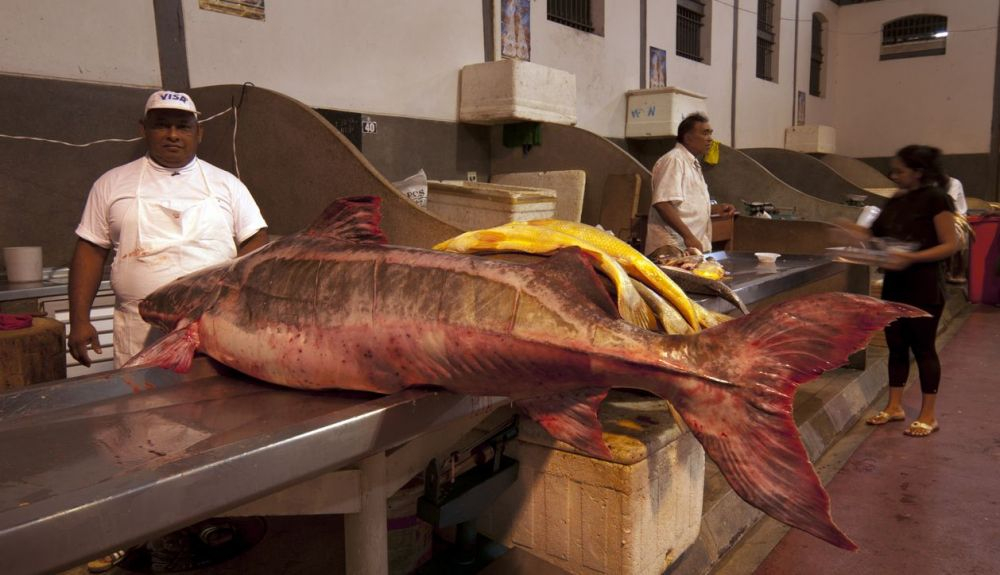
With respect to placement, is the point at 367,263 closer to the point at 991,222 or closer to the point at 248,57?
the point at 248,57

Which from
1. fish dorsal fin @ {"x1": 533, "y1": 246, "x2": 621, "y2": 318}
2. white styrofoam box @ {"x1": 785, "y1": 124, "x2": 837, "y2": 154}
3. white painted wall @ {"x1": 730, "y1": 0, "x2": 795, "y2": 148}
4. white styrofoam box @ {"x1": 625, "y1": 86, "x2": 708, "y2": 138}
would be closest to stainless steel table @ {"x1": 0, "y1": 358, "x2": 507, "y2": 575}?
fish dorsal fin @ {"x1": 533, "y1": 246, "x2": 621, "y2": 318}

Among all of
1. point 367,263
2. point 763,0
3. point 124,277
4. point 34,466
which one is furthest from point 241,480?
point 763,0

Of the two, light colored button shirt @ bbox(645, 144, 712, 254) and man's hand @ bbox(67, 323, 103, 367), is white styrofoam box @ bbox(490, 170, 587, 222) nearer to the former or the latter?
light colored button shirt @ bbox(645, 144, 712, 254)

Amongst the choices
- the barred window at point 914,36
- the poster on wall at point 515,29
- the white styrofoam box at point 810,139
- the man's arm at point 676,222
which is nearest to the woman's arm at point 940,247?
the man's arm at point 676,222

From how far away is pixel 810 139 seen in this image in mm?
12859

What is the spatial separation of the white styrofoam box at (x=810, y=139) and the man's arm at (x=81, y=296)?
43.1ft

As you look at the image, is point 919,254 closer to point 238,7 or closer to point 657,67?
point 238,7

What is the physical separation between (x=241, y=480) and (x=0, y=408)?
699 millimetres

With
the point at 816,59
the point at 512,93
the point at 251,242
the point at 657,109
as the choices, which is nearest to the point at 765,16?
the point at 816,59

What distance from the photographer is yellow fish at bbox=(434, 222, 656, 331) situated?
5.17ft

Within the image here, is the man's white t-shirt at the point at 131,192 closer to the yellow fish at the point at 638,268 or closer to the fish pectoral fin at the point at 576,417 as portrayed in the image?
the yellow fish at the point at 638,268

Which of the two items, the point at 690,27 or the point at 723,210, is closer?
the point at 723,210

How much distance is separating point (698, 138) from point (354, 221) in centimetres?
348

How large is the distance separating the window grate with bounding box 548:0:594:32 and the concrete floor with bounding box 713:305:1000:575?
546cm
